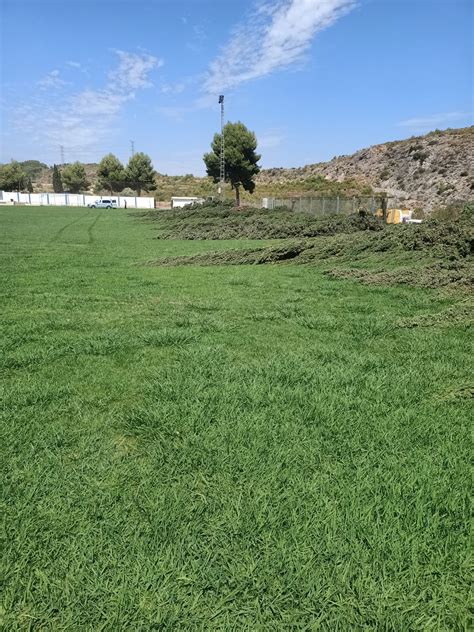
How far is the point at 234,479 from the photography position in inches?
104

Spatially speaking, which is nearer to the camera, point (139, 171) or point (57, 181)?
point (139, 171)

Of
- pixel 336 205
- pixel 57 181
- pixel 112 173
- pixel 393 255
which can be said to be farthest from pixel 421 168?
pixel 57 181

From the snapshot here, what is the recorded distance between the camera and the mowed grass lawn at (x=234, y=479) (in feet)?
6.14

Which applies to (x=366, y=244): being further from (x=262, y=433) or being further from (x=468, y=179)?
(x=468, y=179)

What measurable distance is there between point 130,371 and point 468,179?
184 ft

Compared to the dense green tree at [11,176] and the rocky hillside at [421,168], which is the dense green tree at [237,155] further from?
the dense green tree at [11,176]

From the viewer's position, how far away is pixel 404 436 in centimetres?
308

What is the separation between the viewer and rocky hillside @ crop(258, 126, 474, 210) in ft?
170

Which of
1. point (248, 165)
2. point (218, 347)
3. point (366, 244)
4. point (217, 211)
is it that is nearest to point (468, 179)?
point (248, 165)

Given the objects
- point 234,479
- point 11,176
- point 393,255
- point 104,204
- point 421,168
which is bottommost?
point 234,479

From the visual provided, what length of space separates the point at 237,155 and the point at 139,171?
1550 inches

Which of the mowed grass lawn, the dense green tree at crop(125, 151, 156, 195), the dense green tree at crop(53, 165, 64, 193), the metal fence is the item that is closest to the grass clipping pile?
the mowed grass lawn

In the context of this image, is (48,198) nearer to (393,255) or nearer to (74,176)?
(74,176)

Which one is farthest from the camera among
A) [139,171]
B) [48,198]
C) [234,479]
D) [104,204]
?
[139,171]
